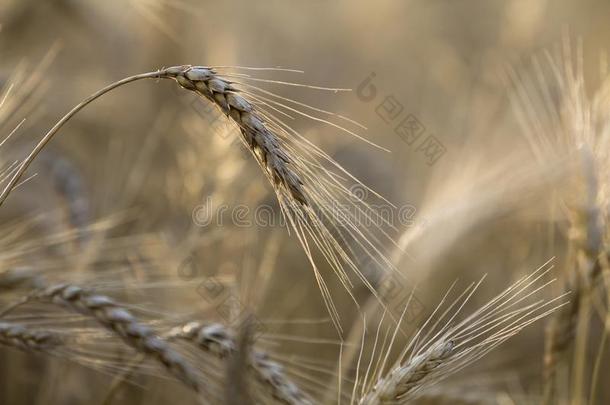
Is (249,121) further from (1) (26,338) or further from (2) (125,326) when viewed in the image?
(1) (26,338)

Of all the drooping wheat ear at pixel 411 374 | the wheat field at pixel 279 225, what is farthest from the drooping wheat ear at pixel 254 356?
the drooping wheat ear at pixel 411 374

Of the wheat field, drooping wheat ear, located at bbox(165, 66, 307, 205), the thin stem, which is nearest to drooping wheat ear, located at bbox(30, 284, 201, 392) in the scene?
the wheat field

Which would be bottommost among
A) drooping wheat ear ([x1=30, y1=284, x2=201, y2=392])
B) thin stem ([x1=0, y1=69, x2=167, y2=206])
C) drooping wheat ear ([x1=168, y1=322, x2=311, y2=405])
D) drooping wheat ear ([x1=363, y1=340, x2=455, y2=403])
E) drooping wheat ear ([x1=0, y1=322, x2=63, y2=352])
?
drooping wheat ear ([x1=363, y1=340, x2=455, y2=403])

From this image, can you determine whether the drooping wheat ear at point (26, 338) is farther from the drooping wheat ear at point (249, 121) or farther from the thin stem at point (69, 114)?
the drooping wheat ear at point (249, 121)

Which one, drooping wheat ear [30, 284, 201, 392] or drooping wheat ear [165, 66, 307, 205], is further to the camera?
drooping wheat ear [30, 284, 201, 392]

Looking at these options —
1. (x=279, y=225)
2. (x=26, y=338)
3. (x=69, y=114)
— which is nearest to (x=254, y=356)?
(x=26, y=338)

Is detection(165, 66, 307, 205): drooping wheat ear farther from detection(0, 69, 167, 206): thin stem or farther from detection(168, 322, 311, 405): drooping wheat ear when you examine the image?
detection(168, 322, 311, 405): drooping wheat ear

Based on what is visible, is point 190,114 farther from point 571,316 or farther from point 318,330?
point 571,316
